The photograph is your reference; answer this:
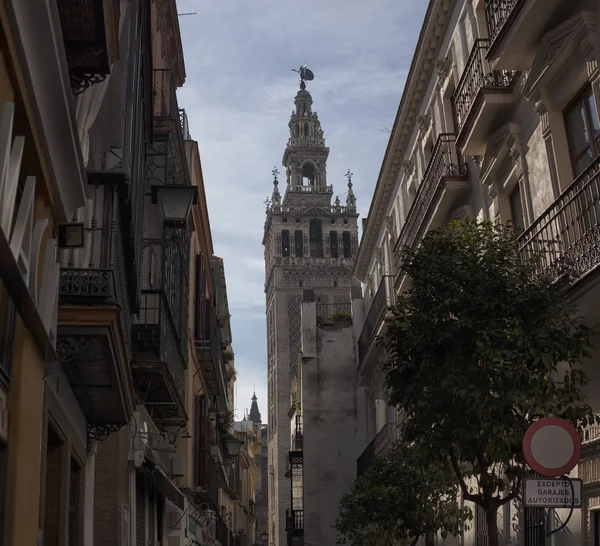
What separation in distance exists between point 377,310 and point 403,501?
31.8 ft

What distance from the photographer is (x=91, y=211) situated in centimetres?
862

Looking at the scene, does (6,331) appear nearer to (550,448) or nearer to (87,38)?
(87,38)

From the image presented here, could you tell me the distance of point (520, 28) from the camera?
442 inches

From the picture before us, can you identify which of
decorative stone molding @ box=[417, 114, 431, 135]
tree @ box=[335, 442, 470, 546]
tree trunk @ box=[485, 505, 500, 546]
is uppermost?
decorative stone molding @ box=[417, 114, 431, 135]

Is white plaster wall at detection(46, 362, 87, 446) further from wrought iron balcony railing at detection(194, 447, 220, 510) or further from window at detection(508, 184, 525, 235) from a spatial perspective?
wrought iron balcony railing at detection(194, 447, 220, 510)

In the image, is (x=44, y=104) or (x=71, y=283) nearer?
(x=44, y=104)

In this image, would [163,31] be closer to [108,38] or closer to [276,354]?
[108,38]

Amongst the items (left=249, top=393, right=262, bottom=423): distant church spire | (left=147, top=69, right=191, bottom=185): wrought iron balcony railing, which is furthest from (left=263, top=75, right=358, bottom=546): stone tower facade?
(left=147, top=69, right=191, bottom=185): wrought iron balcony railing

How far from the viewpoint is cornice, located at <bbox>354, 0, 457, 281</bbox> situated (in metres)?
A: 17.1

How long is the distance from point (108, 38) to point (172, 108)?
8960 millimetres

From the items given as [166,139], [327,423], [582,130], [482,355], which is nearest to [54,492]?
[482,355]

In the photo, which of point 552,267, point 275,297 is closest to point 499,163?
point 552,267

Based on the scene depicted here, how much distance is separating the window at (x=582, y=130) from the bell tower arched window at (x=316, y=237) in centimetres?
7443

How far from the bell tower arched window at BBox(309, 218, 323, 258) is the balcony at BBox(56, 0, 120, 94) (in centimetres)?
7870
